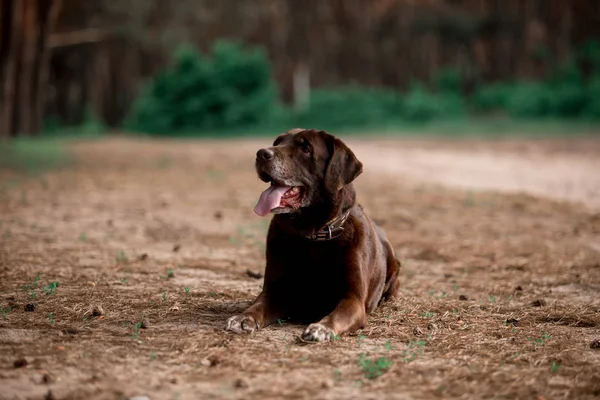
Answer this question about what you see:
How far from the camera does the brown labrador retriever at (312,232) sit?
18.2 feet

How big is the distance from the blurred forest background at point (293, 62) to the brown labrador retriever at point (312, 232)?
23810mm

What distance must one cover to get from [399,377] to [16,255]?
5.22 m

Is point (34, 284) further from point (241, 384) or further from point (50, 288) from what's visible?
point (241, 384)

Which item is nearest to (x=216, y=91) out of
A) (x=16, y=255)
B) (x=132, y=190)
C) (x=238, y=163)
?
(x=238, y=163)

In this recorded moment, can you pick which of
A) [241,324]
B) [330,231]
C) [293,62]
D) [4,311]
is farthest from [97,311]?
[293,62]

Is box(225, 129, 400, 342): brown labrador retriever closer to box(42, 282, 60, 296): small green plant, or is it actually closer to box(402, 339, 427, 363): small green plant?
box(402, 339, 427, 363): small green plant

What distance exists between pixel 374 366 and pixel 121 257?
4.48m

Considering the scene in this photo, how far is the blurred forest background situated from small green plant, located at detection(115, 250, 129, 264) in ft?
67.8

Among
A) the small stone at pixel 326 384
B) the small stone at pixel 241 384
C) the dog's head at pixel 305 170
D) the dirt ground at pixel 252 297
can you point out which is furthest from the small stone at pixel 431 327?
the small stone at pixel 241 384

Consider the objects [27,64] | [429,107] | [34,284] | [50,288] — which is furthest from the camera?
[429,107]

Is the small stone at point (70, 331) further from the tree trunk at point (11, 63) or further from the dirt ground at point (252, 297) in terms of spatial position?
the tree trunk at point (11, 63)

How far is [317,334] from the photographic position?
517 centimetres

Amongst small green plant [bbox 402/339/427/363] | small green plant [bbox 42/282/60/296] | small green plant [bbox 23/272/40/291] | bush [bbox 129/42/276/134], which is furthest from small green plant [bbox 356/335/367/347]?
bush [bbox 129/42/276/134]

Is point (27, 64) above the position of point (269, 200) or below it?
above
